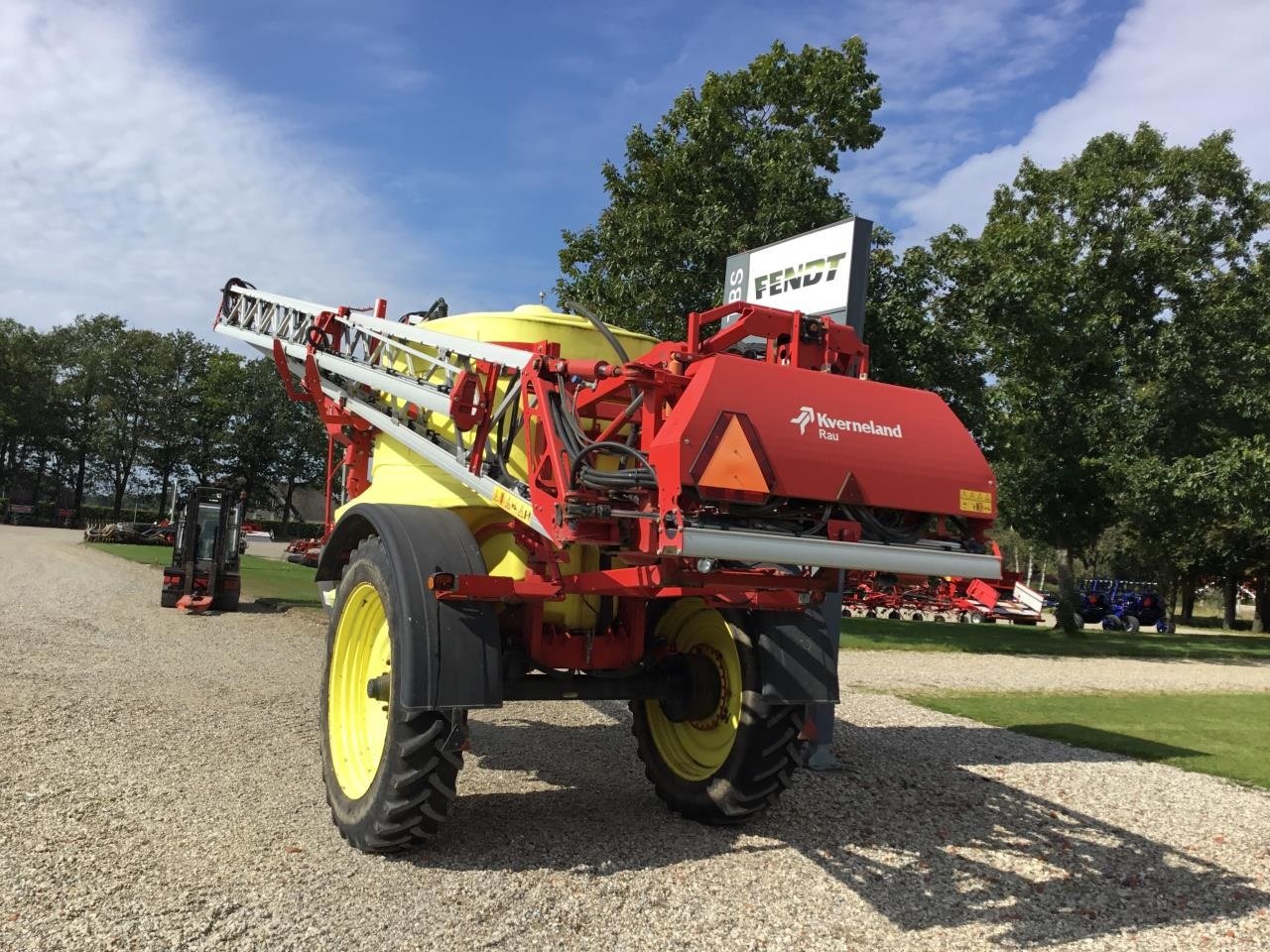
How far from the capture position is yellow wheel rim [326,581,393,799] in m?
5.27

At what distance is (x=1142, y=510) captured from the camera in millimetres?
21859

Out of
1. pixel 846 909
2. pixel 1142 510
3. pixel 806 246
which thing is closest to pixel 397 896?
pixel 846 909

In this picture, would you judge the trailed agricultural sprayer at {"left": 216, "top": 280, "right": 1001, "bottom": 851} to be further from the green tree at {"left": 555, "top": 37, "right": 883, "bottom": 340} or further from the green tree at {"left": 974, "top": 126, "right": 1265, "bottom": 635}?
the green tree at {"left": 974, "top": 126, "right": 1265, "bottom": 635}

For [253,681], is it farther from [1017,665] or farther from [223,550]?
[1017,665]

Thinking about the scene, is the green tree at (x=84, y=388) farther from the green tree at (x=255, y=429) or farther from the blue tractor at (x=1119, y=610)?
the blue tractor at (x=1119, y=610)

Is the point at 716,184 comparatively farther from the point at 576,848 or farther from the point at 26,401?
the point at 26,401

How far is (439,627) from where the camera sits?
14.5 ft

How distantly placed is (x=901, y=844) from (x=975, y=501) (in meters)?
2.50

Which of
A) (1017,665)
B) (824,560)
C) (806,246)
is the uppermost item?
(806,246)

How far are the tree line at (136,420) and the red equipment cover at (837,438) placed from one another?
63.9 m

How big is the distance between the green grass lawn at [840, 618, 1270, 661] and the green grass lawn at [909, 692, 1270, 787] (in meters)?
4.85

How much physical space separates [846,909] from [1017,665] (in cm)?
1373

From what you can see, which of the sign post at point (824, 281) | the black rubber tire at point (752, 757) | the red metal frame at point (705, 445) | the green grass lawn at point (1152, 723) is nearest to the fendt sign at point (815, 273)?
the sign post at point (824, 281)

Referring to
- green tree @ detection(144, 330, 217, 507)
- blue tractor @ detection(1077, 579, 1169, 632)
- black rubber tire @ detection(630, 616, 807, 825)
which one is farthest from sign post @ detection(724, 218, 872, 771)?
green tree @ detection(144, 330, 217, 507)
